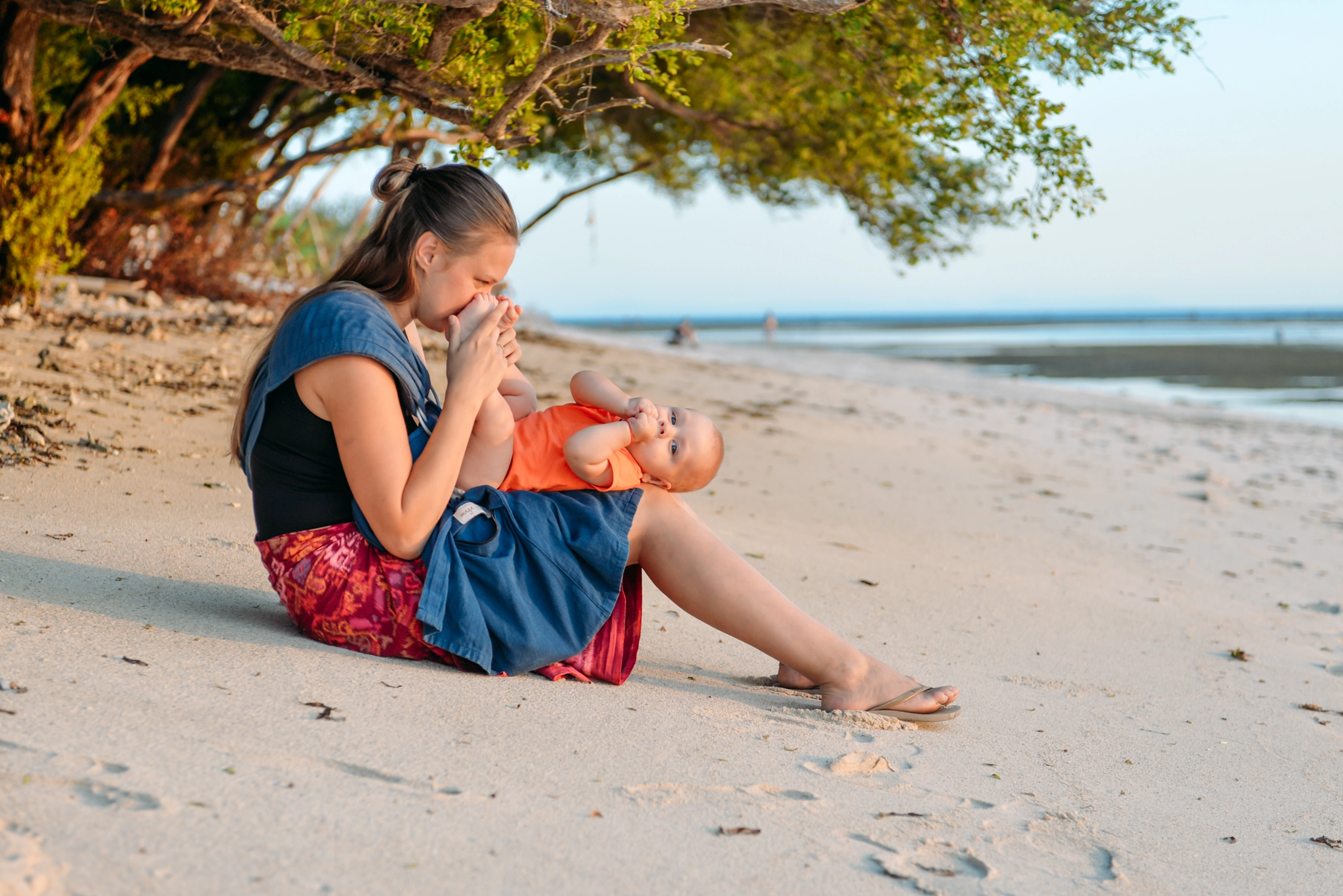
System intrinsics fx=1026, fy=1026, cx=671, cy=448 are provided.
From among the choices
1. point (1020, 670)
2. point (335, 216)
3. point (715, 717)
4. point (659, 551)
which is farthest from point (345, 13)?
point (335, 216)

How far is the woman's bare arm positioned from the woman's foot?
47.2 inches

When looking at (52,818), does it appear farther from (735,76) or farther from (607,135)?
(607,135)

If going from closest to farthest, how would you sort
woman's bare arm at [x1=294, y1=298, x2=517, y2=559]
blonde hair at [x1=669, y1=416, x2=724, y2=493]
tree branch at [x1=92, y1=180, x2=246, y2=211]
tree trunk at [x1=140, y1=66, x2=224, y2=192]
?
woman's bare arm at [x1=294, y1=298, x2=517, y2=559], blonde hair at [x1=669, y1=416, x2=724, y2=493], tree branch at [x1=92, y1=180, x2=246, y2=211], tree trunk at [x1=140, y1=66, x2=224, y2=192]

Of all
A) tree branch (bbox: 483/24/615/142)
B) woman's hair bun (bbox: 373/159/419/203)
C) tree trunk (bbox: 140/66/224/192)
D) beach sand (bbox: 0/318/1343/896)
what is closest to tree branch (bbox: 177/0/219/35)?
tree branch (bbox: 483/24/615/142)

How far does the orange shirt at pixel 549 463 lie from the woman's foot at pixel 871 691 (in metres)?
0.80

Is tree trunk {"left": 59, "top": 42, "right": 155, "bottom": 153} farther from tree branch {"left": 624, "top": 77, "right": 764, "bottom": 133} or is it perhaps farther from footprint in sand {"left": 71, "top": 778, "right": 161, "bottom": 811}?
footprint in sand {"left": 71, "top": 778, "right": 161, "bottom": 811}

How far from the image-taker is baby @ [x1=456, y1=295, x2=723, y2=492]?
270 centimetres

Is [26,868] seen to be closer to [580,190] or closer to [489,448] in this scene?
[489,448]

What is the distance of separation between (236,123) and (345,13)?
25.6ft

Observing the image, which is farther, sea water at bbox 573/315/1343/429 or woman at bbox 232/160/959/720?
sea water at bbox 573/315/1343/429

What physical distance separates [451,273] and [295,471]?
0.64m

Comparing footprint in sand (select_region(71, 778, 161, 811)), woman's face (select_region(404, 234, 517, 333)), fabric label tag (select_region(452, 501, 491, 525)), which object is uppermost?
woman's face (select_region(404, 234, 517, 333))

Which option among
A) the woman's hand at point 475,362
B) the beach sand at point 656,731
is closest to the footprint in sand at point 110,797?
the beach sand at point 656,731

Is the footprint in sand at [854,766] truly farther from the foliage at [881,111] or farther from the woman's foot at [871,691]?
the foliage at [881,111]
